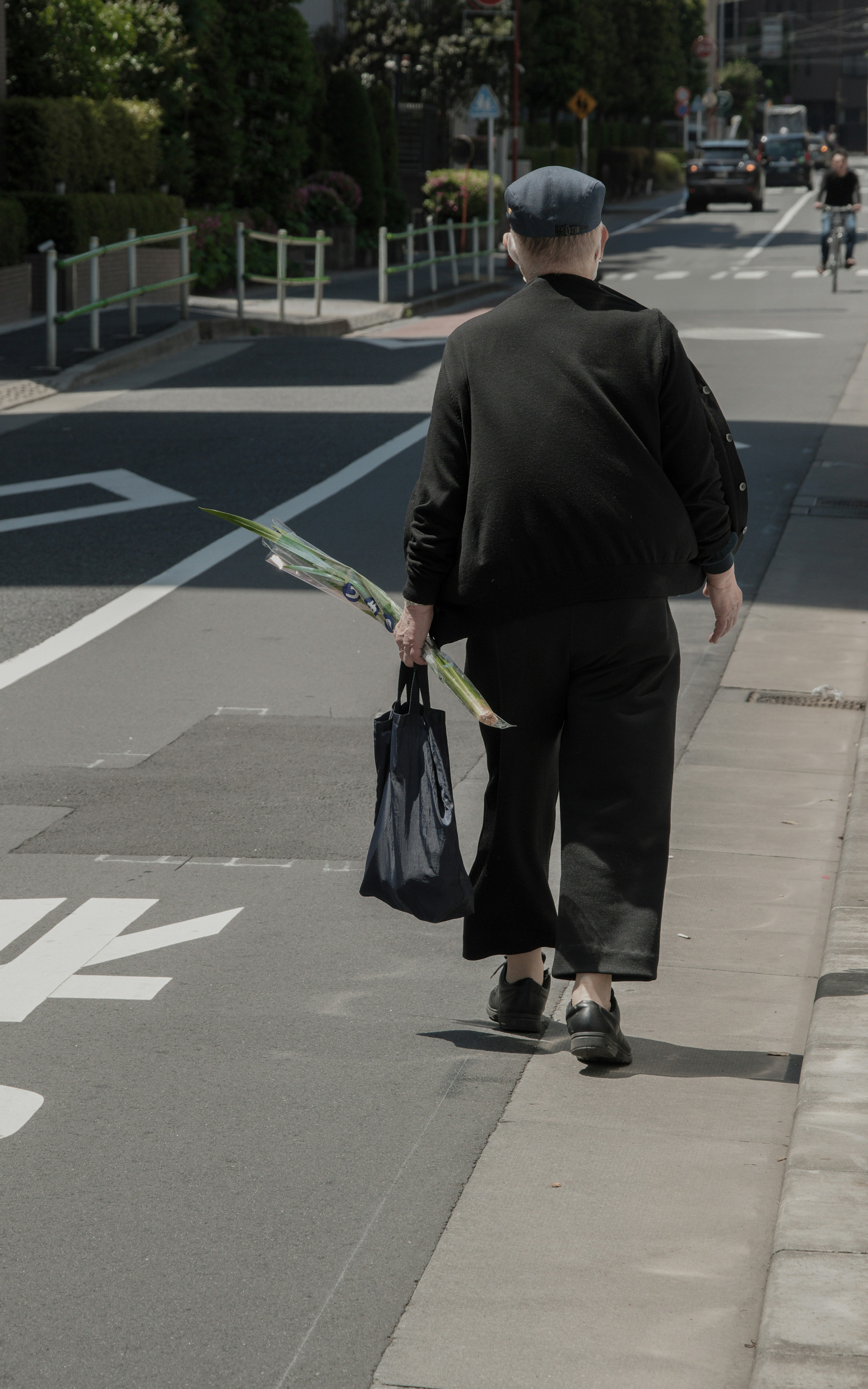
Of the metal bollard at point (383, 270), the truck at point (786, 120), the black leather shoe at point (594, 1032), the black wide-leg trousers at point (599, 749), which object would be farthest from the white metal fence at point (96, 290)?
the truck at point (786, 120)

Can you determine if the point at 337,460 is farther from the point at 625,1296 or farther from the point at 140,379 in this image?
the point at 625,1296

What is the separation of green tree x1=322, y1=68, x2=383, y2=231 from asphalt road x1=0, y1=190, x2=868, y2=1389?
28.0 m

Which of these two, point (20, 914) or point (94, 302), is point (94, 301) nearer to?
point (94, 302)

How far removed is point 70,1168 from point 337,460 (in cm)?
1006

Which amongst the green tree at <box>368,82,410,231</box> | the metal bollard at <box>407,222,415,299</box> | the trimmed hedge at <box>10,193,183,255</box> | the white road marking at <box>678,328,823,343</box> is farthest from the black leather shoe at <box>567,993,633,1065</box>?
the green tree at <box>368,82,410,231</box>

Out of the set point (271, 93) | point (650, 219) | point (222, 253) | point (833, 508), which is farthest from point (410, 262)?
point (650, 219)

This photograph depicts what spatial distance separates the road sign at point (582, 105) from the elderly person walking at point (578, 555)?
2016 inches

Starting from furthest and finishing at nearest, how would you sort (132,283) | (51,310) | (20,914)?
(132,283) → (51,310) → (20,914)

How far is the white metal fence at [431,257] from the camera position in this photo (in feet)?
87.7

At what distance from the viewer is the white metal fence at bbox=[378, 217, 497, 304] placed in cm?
2673

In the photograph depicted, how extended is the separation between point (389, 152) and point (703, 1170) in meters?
39.0

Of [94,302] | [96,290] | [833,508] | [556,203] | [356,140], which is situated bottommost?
[833,508]

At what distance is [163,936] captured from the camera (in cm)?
492

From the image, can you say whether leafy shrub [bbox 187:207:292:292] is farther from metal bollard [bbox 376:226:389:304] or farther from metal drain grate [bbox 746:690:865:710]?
metal drain grate [bbox 746:690:865:710]
